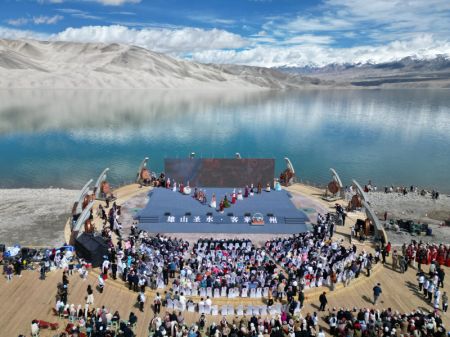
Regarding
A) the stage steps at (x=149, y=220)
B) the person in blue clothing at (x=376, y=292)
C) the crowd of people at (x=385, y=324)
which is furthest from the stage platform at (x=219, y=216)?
the crowd of people at (x=385, y=324)

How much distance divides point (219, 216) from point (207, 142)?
6583cm

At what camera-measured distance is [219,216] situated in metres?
35.0

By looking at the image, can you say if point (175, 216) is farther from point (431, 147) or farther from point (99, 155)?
point (431, 147)

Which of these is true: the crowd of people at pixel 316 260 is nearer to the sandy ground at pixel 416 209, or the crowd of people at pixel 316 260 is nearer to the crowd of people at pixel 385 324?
the crowd of people at pixel 385 324

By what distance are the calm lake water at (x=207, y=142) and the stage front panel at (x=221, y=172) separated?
2277cm

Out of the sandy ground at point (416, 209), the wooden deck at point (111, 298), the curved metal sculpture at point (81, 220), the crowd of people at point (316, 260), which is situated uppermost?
the curved metal sculpture at point (81, 220)

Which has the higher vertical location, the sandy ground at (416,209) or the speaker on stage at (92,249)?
the speaker on stage at (92,249)

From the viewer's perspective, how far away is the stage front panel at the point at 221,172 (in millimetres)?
42500

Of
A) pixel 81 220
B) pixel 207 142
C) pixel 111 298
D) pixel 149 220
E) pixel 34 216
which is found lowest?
pixel 207 142

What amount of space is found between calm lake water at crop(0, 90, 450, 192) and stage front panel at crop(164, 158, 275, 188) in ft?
74.7

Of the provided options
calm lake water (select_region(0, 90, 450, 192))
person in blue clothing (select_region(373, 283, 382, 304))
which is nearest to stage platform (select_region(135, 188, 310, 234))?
person in blue clothing (select_region(373, 283, 382, 304))

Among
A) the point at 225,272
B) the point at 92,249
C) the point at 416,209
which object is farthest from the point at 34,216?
the point at 416,209

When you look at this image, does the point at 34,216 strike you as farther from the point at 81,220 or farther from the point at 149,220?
the point at 149,220

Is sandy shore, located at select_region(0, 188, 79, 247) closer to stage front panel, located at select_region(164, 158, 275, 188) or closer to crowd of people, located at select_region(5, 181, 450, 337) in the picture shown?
crowd of people, located at select_region(5, 181, 450, 337)
